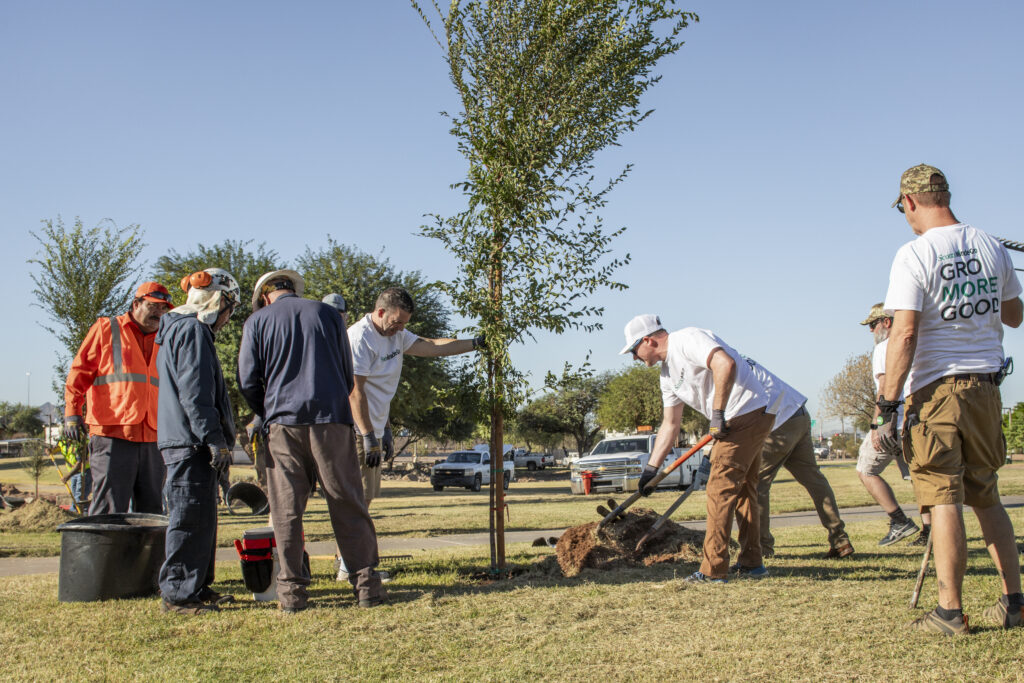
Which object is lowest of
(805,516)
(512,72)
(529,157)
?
(805,516)

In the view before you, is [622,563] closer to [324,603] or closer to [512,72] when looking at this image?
[324,603]

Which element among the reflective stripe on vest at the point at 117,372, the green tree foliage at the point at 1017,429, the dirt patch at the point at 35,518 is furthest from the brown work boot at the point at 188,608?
the green tree foliage at the point at 1017,429

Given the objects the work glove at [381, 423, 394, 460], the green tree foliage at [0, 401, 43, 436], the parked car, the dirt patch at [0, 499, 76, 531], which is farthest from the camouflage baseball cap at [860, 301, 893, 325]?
the green tree foliage at [0, 401, 43, 436]

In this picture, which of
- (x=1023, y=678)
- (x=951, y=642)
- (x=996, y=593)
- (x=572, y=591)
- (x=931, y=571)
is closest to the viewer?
(x=1023, y=678)

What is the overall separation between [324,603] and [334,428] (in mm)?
1092

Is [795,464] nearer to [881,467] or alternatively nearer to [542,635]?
[881,467]

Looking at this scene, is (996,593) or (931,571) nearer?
(996,593)

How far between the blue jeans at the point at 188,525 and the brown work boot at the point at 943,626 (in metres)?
3.92

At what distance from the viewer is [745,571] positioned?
19.2 ft

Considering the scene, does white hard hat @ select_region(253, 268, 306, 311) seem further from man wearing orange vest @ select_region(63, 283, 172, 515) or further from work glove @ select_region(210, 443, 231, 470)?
man wearing orange vest @ select_region(63, 283, 172, 515)

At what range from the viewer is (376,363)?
237 inches

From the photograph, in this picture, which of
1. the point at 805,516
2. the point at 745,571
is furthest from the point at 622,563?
the point at 805,516

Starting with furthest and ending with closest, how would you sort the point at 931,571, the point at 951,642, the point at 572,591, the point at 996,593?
the point at 931,571, the point at 572,591, the point at 996,593, the point at 951,642

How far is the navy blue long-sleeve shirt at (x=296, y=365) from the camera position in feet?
15.6
